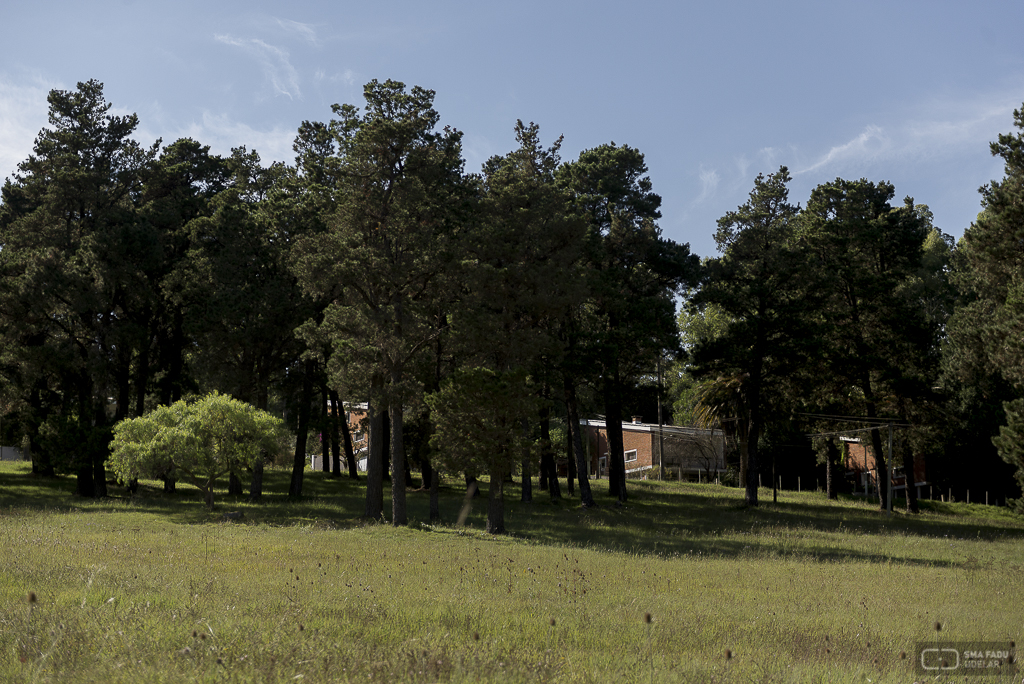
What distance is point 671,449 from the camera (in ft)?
225

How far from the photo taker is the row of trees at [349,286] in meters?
28.1

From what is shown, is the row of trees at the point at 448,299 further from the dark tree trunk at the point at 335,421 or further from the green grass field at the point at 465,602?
the green grass field at the point at 465,602

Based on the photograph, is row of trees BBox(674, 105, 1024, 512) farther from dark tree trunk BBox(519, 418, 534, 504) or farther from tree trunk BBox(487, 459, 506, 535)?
tree trunk BBox(487, 459, 506, 535)

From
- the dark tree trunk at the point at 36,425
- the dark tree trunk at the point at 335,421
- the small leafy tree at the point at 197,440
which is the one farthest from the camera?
the dark tree trunk at the point at 36,425

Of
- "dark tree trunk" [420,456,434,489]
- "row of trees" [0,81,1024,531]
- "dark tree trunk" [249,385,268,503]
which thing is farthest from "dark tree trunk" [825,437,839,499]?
"dark tree trunk" [249,385,268,503]

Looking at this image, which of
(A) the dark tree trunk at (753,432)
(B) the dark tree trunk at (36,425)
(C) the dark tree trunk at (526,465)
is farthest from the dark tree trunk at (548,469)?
(B) the dark tree trunk at (36,425)

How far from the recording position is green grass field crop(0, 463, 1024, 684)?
23.2 feet

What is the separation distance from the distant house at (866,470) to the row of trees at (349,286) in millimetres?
26757

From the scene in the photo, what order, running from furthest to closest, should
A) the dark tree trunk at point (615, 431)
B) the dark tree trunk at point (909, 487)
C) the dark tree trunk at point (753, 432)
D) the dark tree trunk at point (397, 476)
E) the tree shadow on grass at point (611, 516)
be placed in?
the dark tree trunk at point (909, 487) < the dark tree trunk at point (753, 432) < the dark tree trunk at point (615, 431) < the dark tree trunk at point (397, 476) < the tree shadow on grass at point (611, 516)

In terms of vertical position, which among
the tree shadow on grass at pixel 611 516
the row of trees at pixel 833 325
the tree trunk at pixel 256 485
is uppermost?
the row of trees at pixel 833 325

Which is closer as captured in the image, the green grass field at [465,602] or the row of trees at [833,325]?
the green grass field at [465,602]

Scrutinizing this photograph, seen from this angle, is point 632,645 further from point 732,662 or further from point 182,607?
point 182,607

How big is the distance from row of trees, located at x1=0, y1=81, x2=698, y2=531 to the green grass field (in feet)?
21.6

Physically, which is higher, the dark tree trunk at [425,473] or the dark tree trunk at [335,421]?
the dark tree trunk at [335,421]
